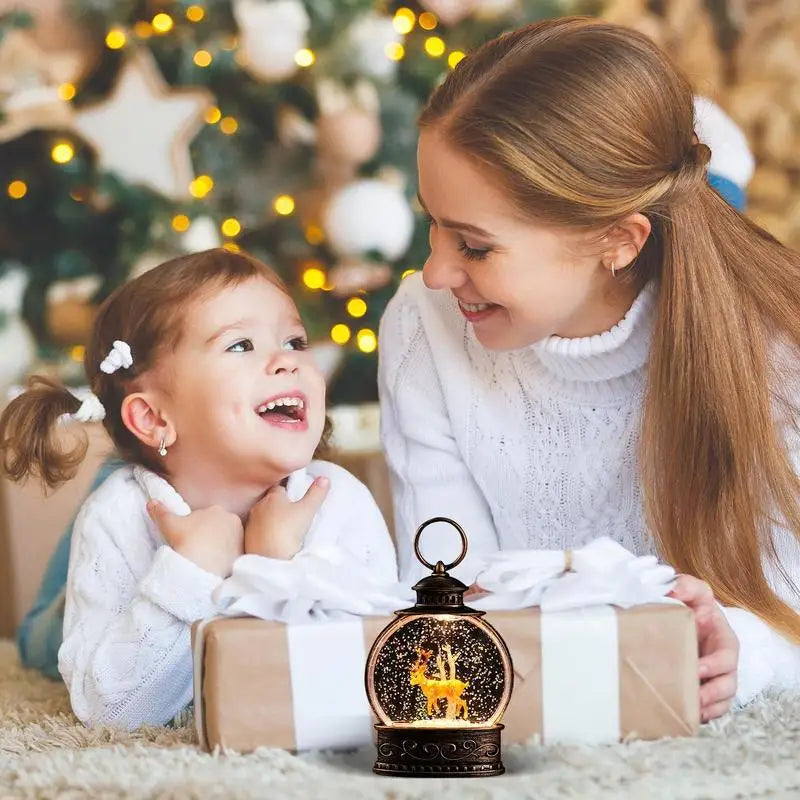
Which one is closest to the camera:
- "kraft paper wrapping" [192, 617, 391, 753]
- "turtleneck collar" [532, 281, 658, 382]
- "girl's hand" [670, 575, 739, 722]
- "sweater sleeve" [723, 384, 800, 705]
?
"kraft paper wrapping" [192, 617, 391, 753]

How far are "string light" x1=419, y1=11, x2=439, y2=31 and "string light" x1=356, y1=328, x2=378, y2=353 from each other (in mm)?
740

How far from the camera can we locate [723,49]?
3588mm

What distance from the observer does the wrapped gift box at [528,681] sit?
3.56ft

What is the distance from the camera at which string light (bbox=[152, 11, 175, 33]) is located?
10.4ft

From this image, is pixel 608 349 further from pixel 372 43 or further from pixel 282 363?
pixel 372 43

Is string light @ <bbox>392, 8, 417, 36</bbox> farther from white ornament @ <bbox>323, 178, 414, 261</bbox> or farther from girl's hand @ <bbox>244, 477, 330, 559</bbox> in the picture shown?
girl's hand @ <bbox>244, 477, 330, 559</bbox>

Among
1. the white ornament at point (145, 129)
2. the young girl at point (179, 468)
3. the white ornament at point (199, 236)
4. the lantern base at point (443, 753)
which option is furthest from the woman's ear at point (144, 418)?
the white ornament at point (145, 129)

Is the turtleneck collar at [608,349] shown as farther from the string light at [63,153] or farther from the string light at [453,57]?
the string light at [63,153]

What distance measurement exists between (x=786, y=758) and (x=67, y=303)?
7.79 ft

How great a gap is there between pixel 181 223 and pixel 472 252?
5.64 feet

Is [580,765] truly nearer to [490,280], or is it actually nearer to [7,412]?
[490,280]

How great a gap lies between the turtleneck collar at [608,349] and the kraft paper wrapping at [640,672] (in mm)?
558

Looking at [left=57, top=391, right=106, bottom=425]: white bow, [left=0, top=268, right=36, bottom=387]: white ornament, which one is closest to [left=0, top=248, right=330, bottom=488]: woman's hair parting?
[left=57, top=391, right=106, bottom=425]: white bow

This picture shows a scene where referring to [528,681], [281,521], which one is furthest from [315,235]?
[528,681]
